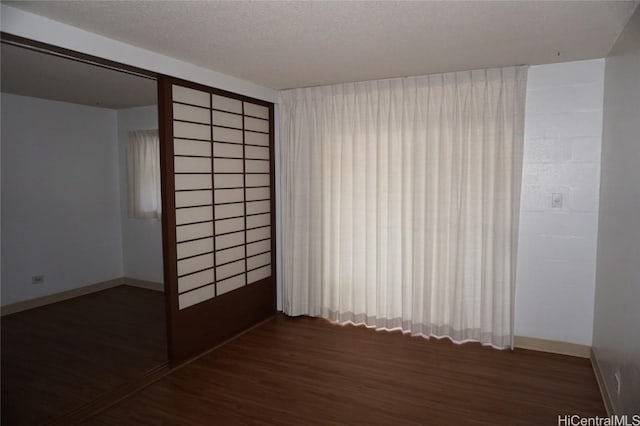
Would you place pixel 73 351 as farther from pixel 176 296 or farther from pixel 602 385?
pixel 602 385

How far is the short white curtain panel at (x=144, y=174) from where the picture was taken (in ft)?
18.0

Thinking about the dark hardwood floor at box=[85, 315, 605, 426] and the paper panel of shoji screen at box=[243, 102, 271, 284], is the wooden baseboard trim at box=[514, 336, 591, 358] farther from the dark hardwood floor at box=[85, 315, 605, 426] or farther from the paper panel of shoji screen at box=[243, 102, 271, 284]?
the paper panel of shoji screen at box=[243, 102, 271, 284]

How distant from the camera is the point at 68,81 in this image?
13.1 feet

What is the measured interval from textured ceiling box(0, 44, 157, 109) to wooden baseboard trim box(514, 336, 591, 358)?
430cm

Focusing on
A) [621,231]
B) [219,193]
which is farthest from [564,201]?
[219,193]

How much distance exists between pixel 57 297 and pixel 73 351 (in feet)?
6.19

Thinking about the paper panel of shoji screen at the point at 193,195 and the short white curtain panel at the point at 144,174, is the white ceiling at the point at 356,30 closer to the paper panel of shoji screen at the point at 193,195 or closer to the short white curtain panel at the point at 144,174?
the paper panel of shoji screen at the point at 193,195

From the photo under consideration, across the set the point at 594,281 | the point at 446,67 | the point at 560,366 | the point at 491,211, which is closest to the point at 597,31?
the point at 446,67

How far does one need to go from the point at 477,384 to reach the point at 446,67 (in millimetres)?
2600

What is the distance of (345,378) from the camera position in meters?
3.15

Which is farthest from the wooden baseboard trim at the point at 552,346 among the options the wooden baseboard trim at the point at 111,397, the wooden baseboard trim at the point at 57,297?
the wooden baseboard trim at the point at 57,297

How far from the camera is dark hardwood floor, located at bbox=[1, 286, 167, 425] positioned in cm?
285

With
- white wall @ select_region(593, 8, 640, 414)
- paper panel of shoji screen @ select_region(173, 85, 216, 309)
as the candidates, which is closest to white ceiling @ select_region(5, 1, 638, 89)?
white wall @ select_region(593, 8, 640, 414)

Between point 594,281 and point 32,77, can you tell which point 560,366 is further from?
point 32,77
